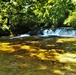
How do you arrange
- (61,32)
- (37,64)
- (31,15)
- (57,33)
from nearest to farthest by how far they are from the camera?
(37,64)
(31,15)
(61,32)
(57,33)

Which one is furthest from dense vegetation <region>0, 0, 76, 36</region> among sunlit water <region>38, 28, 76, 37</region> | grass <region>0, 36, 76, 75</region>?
grass <region>0, 36, 76, 75</region>

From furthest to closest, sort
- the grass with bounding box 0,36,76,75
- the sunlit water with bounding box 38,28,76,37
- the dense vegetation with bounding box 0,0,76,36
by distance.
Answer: the sunlit water with bounding box 38,28,76,37 < the dense vegetation with bounding box 0,0,76,36 < the grass with bounding box 0,36,76,75

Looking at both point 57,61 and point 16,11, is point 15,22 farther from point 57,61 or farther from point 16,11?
point 57,61

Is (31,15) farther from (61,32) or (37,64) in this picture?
(37,64)

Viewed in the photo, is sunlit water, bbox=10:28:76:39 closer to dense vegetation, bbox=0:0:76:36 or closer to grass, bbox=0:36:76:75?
dense vegetation, bbox=0:0:76:36

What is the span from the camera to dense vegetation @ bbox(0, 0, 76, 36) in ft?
64.6

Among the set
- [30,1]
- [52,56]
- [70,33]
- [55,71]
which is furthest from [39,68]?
[70,33]

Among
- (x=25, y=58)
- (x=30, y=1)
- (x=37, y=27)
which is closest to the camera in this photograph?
(x=25, y=58)

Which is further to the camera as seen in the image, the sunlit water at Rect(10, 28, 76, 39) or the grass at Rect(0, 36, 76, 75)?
the sunlit water at Rect(10, 28, 76, 39)

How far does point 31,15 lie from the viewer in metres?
24.7

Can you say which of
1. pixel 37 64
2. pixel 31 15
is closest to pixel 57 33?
pixel 31 15

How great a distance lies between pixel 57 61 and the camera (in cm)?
→ 1063

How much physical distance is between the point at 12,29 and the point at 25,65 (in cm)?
1537

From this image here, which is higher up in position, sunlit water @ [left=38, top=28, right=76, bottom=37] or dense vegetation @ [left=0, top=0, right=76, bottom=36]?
dense vegetation @ [left=0, top=0, right=76, bottom=36]
